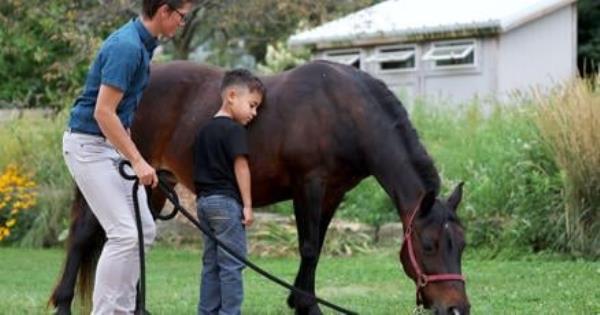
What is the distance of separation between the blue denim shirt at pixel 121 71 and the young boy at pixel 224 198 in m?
0.70

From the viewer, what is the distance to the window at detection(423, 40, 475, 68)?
822 inches

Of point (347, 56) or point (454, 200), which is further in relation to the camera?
point (347, 56)

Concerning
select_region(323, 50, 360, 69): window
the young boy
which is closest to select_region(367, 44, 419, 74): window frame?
select_region(323, 50, 360, 69): window

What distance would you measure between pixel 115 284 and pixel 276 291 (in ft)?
11.7

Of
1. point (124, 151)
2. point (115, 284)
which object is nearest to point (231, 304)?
point (115, 284)

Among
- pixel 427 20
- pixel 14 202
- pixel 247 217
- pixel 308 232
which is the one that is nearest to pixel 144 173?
pixel 247 217

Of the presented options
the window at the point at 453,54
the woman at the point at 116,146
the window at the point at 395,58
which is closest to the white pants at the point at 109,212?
the woman at the point at 116,146

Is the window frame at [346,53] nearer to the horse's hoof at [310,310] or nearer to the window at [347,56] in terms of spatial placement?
the window at [347,56]

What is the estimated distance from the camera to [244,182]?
634 cm

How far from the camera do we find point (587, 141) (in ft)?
35.6

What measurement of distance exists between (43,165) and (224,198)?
7.88 meters

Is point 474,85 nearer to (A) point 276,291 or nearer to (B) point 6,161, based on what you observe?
(B) point 6,161

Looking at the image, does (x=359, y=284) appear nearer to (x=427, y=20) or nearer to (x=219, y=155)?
(x=219, y=155)

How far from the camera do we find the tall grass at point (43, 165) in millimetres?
13273
